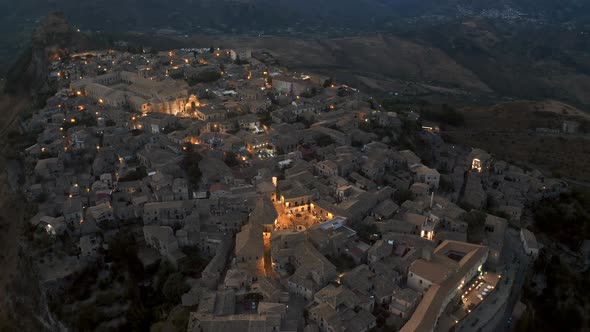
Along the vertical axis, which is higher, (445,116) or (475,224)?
(475,224)

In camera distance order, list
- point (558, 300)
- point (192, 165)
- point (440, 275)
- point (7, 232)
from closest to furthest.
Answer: point (440, 275), point (558, 300), point (192, 165), point (7, 232)

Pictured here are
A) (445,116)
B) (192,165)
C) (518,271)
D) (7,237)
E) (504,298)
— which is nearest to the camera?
(504,298)

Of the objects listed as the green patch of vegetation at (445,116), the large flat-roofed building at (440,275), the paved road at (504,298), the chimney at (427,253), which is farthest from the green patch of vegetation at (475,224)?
the green patch of vegetation at (445,116)

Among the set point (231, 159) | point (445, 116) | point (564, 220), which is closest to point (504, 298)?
point (564, 220)

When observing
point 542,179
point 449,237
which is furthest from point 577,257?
point 449,237

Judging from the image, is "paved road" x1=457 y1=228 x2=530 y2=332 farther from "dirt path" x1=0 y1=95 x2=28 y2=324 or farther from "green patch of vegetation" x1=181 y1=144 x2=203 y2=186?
"dirt path" x1=0 y1=95 x2=28 y2=324

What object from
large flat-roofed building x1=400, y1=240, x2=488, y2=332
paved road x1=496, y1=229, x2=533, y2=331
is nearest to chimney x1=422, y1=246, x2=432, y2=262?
large flat-roofed building x1=400, y1=240, x2=488, y2=332

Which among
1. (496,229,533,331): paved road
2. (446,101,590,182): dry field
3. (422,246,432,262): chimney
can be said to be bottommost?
(446,101,590,182): dry field

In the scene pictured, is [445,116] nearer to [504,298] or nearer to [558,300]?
[558,300]
